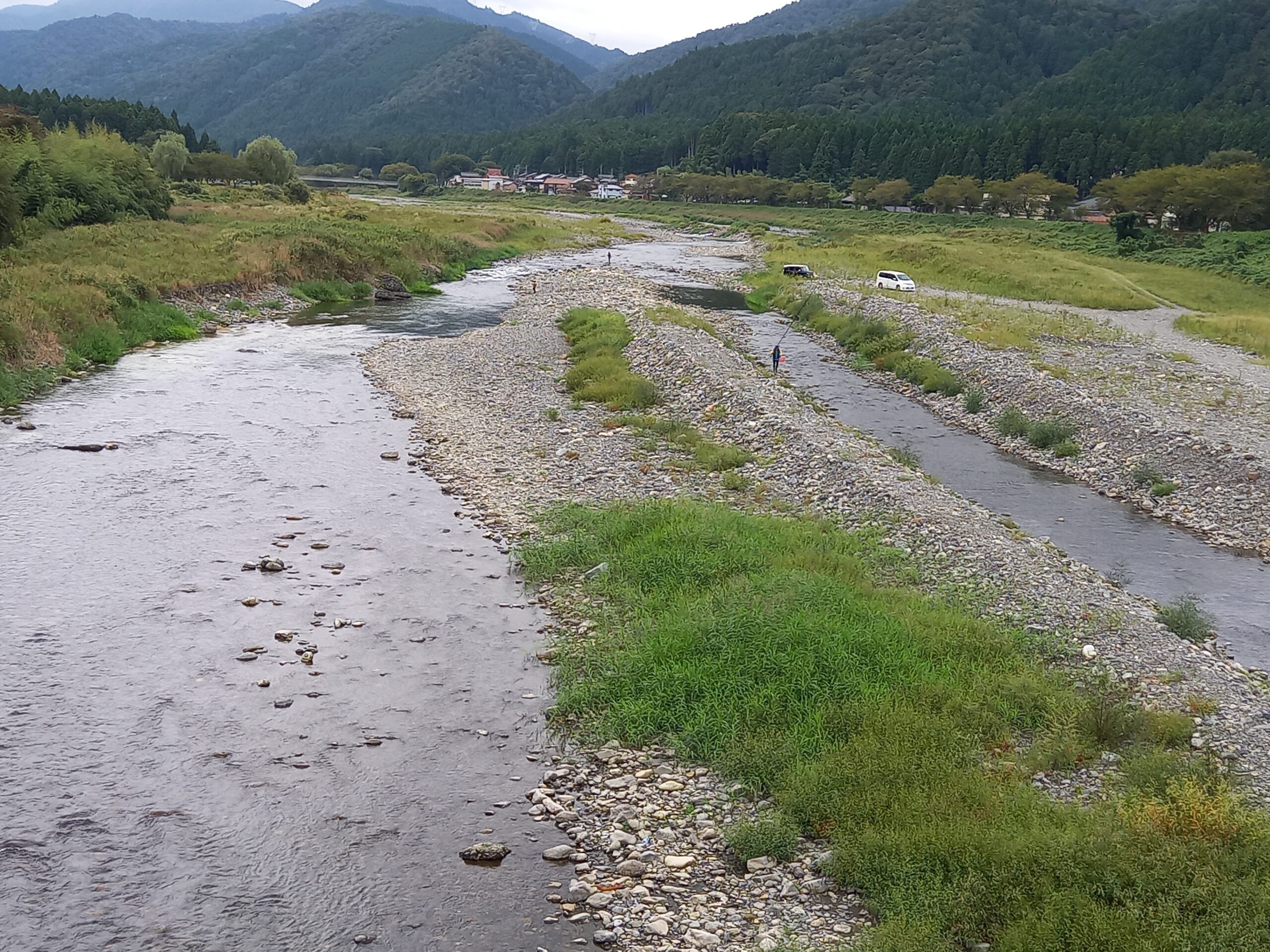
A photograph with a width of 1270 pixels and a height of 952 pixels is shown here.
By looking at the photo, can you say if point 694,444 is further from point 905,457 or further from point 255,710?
point 255,710

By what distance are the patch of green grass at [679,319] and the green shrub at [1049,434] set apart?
53.2ft

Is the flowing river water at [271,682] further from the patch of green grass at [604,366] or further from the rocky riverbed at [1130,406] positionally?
the patch of green grass at [604,366]

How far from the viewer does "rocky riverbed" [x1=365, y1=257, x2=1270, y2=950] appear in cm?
952

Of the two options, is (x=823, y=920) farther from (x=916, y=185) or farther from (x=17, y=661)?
(x=916, y=185)

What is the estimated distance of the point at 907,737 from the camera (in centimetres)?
1138

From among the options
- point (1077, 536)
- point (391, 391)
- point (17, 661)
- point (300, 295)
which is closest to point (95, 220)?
point (300, 295)

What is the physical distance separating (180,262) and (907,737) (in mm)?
44520

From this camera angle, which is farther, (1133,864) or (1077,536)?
(1077,536)

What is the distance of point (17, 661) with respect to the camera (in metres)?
13.3

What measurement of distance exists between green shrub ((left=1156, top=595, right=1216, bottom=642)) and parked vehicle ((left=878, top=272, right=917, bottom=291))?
44432mm

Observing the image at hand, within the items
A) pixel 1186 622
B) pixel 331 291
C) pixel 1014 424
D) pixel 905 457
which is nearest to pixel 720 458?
pixel 905 457

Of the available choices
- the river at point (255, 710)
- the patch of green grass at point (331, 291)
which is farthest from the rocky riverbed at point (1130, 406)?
the patch of green grass at point (331, 291)

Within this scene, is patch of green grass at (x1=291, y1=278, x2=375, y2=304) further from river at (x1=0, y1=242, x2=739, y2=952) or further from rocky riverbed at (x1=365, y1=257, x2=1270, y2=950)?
river at (x1=0, y1=242, x2=739, y2=952)

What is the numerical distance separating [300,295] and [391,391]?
2183 cm
